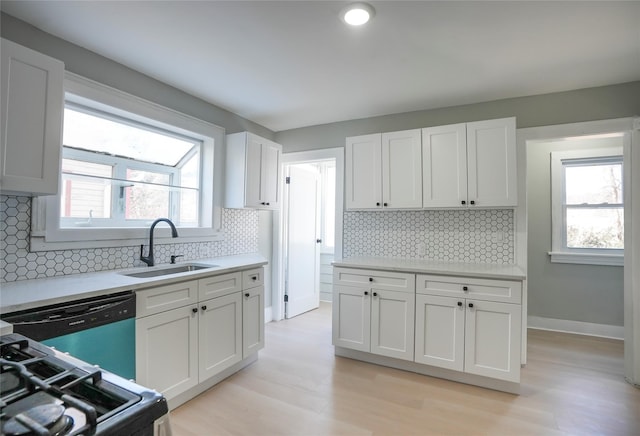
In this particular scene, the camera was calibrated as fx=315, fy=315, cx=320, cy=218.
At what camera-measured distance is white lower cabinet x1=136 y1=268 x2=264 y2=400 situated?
1.97 m

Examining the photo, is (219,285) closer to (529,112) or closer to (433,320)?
(433,320)

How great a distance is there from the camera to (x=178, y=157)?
313cm

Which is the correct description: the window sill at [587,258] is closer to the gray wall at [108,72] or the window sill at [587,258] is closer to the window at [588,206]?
the window at [588,206]

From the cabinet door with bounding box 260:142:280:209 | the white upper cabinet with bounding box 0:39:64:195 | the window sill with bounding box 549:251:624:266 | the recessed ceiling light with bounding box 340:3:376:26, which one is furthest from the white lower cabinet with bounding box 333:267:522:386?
the white upper cabinet with bounding box 0:39:64:195

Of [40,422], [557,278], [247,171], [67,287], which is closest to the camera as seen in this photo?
[40,422]

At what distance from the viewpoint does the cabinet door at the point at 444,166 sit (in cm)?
287

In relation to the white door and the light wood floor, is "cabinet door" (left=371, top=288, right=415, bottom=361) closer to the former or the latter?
the light wood floor

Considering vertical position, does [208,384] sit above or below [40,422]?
below

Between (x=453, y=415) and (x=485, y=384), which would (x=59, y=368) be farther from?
(x=485, y=384)

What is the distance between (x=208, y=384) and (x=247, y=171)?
1959mm

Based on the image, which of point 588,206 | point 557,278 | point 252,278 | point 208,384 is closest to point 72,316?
point 208,384

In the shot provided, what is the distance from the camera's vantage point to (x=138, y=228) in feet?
8.39

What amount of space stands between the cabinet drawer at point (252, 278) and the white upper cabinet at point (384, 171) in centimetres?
117

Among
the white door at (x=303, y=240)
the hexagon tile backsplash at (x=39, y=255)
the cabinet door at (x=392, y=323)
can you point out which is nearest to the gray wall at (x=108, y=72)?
the hexagon tile backsplash at (x=39, y=255)
